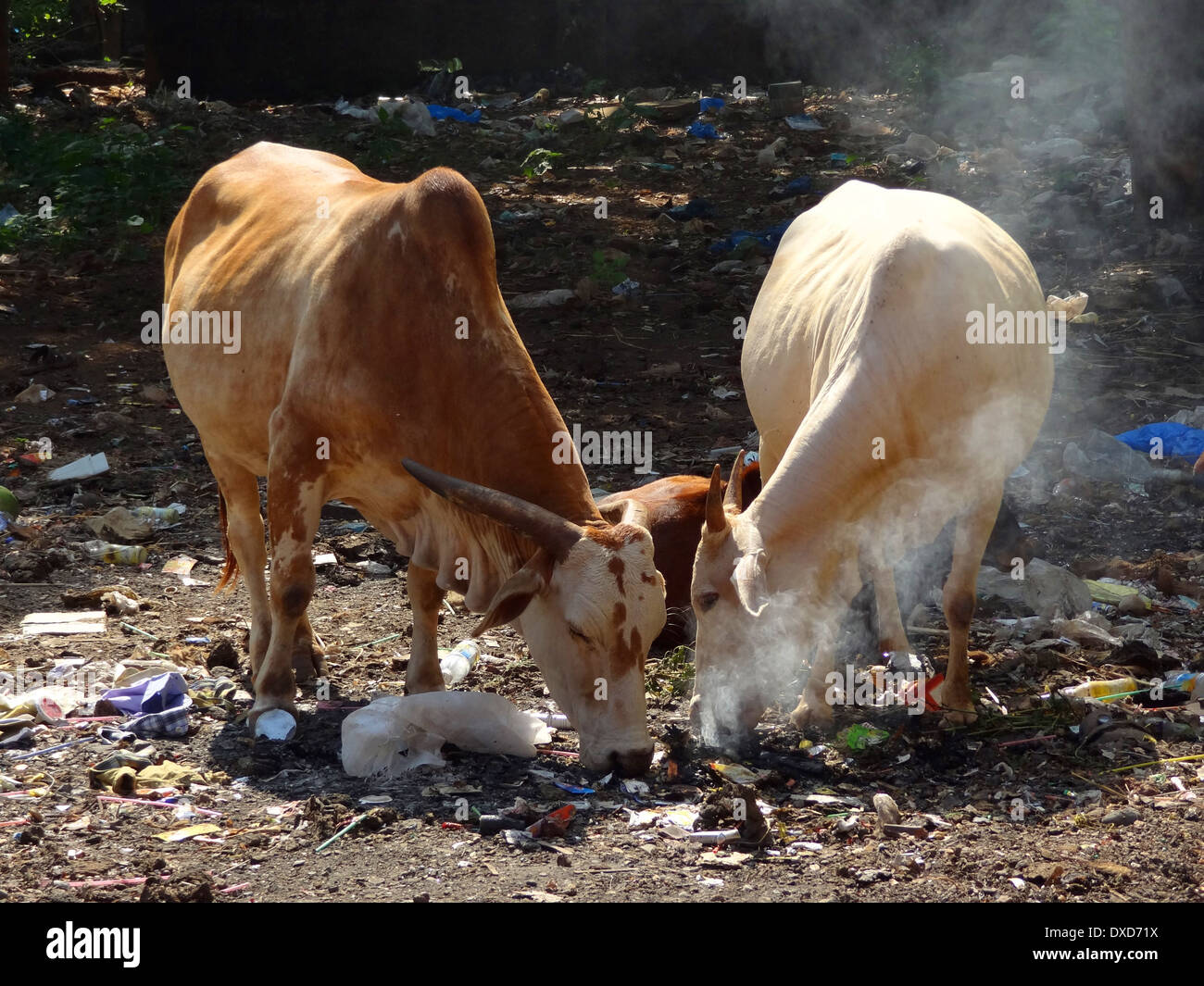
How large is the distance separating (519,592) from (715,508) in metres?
0.70

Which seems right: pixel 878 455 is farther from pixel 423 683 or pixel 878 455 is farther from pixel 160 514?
pixel 160 514

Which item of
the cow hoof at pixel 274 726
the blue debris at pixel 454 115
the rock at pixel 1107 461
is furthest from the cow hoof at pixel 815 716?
the blue debris at pixel 454 115

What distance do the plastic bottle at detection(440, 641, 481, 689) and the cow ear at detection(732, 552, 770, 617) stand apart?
1569mm

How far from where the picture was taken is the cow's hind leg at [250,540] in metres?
5.60

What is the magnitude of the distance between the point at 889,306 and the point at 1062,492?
292cm

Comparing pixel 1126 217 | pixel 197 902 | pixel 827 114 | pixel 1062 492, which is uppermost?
pixel 827 114

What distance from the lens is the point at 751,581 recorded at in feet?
14.5

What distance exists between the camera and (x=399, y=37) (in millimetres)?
15023

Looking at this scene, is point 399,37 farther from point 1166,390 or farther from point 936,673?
point 936,673

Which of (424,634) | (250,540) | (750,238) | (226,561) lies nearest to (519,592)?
(424,634)

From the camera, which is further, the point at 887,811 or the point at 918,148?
the point at 918,148

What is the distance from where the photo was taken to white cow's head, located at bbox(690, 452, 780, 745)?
4449mm

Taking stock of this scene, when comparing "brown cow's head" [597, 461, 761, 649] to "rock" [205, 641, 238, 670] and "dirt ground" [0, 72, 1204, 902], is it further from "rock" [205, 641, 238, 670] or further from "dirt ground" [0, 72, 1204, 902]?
"rock" [205, 641, 238, 670]

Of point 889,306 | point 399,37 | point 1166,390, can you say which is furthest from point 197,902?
point 399,37
